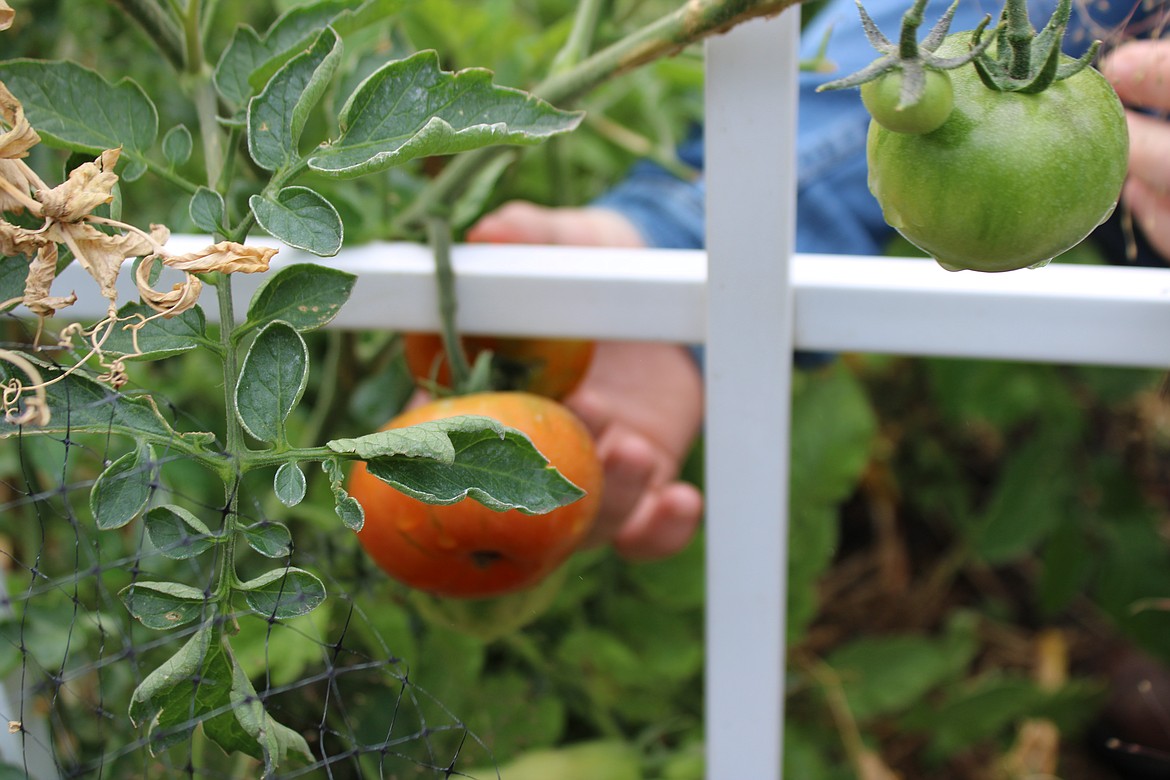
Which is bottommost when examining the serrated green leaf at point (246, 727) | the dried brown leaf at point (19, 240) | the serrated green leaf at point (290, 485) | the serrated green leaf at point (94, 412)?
the serrated green leaf at point (246, 727)

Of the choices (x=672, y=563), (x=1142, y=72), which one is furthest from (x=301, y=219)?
(x=672, y=563)

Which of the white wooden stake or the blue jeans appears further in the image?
the blue jeans

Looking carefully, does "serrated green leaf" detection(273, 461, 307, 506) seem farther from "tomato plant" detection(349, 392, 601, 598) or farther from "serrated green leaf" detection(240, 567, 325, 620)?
"tomato plant" detection(349, 392, 601, 598)

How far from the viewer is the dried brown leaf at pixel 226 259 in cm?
32

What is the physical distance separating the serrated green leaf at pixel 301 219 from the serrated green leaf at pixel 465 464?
65 millimetres

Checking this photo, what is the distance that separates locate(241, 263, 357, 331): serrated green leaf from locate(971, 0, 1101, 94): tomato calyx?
218mm

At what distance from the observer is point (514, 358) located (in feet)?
1.90

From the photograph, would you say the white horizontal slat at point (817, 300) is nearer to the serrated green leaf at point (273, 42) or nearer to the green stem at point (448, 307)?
the green stem at point (448, 307)

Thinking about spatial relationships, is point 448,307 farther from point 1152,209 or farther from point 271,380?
point 1152,209

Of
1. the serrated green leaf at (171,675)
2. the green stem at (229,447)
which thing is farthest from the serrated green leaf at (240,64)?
the serrated green leaf at (171,675)

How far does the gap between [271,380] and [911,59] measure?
216mm

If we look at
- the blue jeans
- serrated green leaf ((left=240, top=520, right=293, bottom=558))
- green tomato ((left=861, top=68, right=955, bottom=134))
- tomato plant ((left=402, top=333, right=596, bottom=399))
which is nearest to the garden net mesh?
serrated green leaf ((left=240, top=520, right=293, bottom=558))

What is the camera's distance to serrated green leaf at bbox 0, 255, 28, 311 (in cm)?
34

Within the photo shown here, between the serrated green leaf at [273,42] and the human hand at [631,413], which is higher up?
the serrated green leaf at [273,42]
